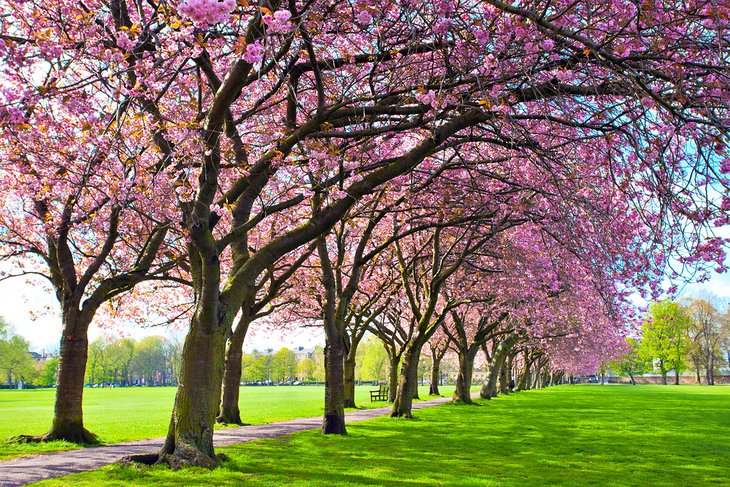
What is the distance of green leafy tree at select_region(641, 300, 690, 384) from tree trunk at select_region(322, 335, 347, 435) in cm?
8099

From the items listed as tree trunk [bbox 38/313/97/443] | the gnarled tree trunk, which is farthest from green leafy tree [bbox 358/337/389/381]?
tree trunk [bbox 38/313/97/443]

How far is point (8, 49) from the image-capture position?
6738 mm

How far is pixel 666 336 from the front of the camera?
8919cm

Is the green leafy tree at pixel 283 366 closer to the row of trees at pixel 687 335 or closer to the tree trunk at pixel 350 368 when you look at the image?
the row of trees at pixel 687 335

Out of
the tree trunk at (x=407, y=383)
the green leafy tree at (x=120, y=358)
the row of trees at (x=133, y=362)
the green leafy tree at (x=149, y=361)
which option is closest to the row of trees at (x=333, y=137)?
the tree trunk at (x=407, y=383)

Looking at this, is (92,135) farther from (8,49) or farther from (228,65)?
(228,65)

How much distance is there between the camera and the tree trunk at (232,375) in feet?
61.6

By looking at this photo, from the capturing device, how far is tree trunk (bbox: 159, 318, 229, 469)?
9.24 m

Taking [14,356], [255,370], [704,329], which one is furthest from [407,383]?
[255,370]

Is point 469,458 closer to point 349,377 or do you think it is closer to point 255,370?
point 349,377

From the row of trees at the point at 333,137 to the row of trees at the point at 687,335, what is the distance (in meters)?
76.4

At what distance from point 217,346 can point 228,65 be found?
567 centimetres

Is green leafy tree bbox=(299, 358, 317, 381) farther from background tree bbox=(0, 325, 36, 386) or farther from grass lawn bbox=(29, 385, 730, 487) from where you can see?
grass lawn bbox=(29, 385, 730, 487)

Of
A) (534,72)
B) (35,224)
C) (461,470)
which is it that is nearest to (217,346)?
(461,470)
